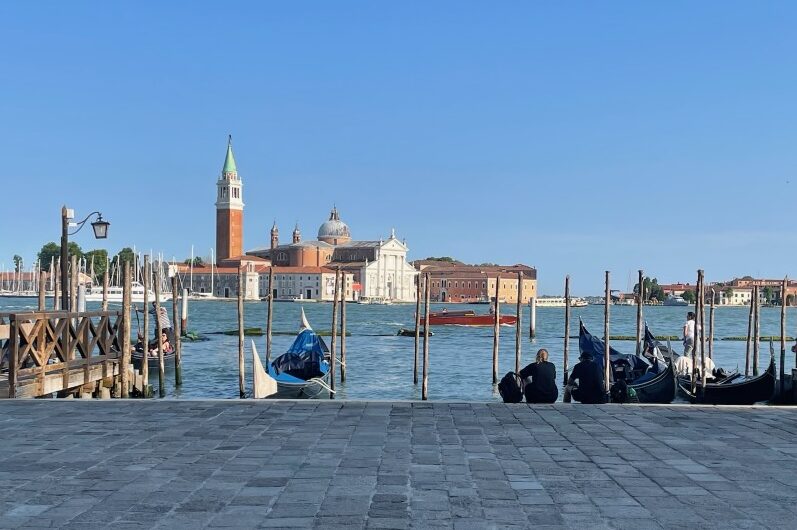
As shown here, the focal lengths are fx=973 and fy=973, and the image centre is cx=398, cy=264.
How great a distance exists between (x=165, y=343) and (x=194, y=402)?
1369 centimetres

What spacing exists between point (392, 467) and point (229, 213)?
342 feet

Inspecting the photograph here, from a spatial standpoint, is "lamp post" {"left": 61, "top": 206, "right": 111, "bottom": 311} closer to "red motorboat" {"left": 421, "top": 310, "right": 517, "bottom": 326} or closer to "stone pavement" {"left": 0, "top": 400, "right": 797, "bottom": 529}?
"stone pavement" {"left": 0, "top": 400, "right": 797, "bottom": 529}

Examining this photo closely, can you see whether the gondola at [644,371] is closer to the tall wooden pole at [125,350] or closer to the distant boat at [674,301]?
the tall wooden pole at [125,350]

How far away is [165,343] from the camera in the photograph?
2153 cm

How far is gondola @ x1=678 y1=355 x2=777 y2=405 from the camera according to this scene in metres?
13.4

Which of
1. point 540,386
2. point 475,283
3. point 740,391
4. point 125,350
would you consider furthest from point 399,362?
point 475,283

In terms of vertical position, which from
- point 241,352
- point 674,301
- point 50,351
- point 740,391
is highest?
point 50,351

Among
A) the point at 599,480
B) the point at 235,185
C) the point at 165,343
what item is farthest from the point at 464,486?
the point at 235,185

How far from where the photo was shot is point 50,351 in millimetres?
9859

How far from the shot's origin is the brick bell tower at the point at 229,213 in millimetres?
107500

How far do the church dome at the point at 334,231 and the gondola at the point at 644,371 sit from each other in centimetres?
10584

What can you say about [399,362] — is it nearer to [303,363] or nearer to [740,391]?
[303,363]

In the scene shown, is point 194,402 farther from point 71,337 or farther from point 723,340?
point 723,340

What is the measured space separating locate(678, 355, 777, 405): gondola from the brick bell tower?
9620 cm
